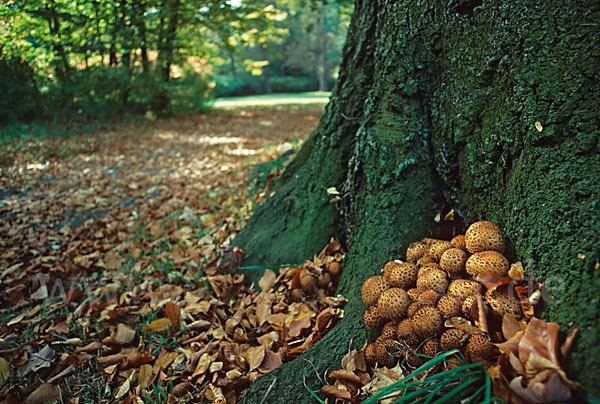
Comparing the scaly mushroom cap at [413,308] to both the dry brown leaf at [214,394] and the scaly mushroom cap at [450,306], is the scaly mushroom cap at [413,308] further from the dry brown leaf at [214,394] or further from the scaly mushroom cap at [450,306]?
the dry brown leaf at [214,394]

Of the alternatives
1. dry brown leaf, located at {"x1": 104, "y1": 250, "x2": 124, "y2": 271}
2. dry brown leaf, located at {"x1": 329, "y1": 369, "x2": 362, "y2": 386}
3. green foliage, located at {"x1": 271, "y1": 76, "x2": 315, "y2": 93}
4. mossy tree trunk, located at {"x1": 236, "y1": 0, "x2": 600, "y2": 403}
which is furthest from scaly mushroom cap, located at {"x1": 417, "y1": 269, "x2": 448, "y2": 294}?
green foliage, located at {"x1": 271, "y1": 76, "x2": 315, "y2": 93}

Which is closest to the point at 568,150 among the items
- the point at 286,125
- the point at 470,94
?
the point at 470,94

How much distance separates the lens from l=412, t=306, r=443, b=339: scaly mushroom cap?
1567 mm

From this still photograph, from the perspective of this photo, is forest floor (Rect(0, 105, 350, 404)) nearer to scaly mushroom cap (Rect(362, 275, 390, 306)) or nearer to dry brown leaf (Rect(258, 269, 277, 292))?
dry brown leaf (Rect(258, 269, 277, 292))

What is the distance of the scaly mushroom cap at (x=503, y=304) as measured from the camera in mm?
1465

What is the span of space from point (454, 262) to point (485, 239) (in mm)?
174

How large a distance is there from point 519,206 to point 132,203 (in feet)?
15.7

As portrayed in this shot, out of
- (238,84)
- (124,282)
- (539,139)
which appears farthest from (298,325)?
(238,84)

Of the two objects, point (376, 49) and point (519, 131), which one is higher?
point (376, 49)

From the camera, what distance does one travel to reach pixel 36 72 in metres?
8.11

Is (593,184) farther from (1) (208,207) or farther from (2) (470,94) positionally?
(1) (208,207)

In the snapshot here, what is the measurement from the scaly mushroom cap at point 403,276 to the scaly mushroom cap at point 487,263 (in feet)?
0.83

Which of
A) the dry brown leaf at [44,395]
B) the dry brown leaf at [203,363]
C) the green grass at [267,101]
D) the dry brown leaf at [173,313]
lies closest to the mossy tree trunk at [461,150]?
the dry brown leaf at [203,363]

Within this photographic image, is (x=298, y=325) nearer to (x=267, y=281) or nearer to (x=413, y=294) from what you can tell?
(x=267, y=281)
